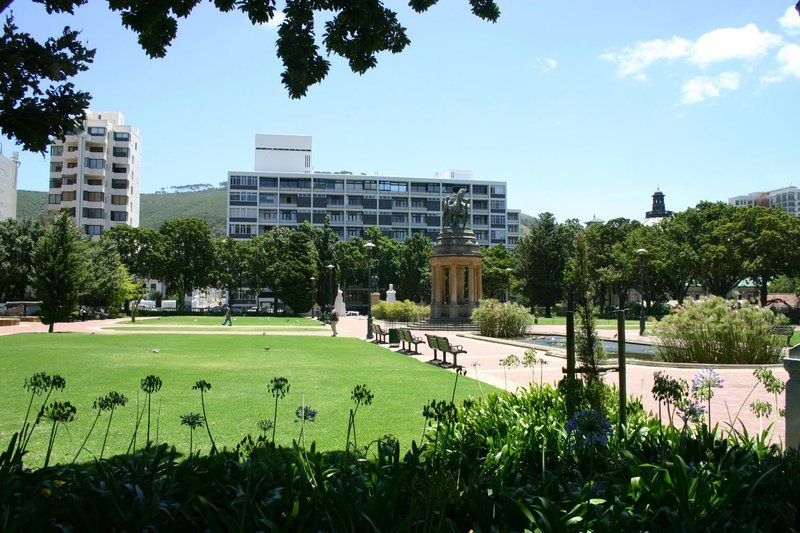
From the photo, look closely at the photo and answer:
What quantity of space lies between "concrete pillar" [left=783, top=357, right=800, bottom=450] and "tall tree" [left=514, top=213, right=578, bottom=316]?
60.9 m

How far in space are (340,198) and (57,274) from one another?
248 feet

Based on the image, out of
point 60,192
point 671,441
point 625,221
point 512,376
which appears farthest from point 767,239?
point 60,192

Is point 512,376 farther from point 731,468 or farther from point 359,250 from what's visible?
point 359,250

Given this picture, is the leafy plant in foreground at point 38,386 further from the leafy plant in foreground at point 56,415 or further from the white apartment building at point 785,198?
the white apartment building at point 785,198

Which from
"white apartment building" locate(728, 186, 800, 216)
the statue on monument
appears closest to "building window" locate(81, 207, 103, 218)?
the statue on monument

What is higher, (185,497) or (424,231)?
(424,231)

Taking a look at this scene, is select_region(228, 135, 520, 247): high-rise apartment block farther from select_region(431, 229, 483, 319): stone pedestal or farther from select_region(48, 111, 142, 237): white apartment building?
select_region(431, 229, 483, 319): stone pedestal

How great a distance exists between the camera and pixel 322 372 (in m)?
13.3

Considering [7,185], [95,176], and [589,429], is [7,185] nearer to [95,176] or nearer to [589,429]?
[95,176]

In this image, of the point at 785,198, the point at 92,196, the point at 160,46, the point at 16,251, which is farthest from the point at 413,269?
the point at 785,198

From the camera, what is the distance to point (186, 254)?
66.1 m

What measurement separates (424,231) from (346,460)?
10156cm

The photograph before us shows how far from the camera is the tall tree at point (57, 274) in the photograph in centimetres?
2842

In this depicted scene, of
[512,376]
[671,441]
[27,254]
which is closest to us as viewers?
[671,441]
